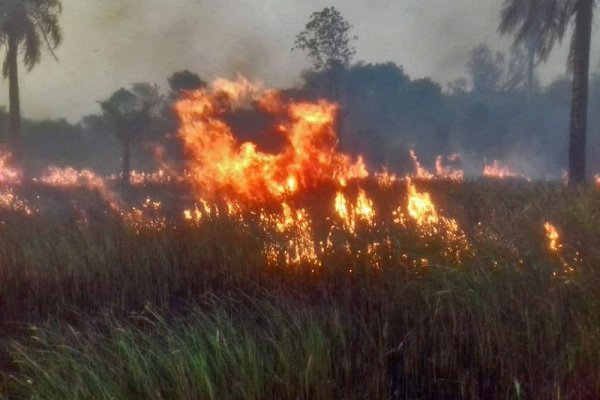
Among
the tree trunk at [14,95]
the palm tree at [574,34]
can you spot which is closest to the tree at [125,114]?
the tree trunk at [14,95]

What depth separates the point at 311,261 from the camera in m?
7.41

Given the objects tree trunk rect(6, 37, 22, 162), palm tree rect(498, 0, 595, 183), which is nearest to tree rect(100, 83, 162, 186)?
tree trunk rect(6, 37, 22, 162)

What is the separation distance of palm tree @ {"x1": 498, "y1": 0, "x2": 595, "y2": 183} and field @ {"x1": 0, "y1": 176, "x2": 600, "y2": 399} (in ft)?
23.7

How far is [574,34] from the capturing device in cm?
1664

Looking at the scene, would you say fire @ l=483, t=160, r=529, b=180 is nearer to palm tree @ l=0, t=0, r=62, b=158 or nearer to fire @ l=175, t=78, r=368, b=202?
fire @ l=175, t=78, r=368, b=202

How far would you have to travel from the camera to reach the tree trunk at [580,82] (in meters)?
16.3

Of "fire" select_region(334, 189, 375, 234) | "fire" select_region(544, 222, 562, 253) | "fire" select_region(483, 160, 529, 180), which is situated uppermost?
"fire" select_region(483, 160, 529, 180)

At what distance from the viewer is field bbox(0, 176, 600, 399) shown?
15.6 ft

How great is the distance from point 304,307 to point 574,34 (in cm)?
1331

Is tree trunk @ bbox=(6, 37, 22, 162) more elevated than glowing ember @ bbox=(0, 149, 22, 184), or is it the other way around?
tree trunk @ bbox=(6, 37, 22, 162)

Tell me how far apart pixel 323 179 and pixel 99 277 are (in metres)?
10.4

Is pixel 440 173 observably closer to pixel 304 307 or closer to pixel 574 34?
pixel 574 34

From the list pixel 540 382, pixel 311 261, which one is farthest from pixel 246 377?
pixel 311 261

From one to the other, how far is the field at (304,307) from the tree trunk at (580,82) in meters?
7.17
